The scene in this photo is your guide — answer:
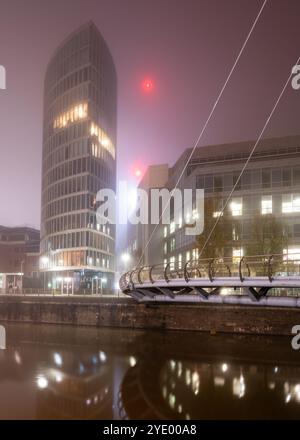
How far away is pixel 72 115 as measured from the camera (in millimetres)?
80188

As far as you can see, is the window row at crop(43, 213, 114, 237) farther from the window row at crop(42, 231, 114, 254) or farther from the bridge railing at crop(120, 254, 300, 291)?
the bridge railing at crop(120, 254, 300, 291)

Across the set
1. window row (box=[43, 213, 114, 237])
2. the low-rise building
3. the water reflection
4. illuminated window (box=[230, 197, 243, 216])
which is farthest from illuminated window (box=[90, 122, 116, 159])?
the water reflection

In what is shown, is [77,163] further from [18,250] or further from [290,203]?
[290,203]

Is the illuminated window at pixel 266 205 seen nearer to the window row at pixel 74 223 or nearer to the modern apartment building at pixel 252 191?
the modern apartment building at pixel 252 191

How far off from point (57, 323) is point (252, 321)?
19.4 m

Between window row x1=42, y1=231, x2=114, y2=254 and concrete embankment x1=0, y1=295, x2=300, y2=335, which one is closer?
concrete embankment x1=0, y1=295, x2=300, y2=335

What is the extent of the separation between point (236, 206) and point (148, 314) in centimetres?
2074

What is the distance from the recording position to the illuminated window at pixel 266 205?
52.5 metres

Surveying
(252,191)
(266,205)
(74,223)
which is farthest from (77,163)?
(266,205)

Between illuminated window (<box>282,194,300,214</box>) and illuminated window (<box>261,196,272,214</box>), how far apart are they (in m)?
1.49

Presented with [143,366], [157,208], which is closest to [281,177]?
[143,366]

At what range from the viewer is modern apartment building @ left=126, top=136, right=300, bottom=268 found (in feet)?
166

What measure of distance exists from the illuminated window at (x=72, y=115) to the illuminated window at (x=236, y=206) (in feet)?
120

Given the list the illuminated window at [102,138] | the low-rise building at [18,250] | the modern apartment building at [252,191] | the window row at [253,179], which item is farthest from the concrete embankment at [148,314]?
the low-rise building at [18,250]
